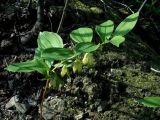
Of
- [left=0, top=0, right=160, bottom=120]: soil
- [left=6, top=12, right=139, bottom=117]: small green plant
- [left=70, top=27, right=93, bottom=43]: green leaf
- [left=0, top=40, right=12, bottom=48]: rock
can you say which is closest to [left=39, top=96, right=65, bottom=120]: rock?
[left=0, top=0, right=160, bottom=120]: soil

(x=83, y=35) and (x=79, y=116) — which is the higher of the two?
(x=83, y=35)

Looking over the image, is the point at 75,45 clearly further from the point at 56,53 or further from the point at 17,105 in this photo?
the point at 17,105

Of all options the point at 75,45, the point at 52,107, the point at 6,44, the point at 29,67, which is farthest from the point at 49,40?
the point at 6,44

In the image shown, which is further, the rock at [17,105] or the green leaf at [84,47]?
the rock at [17,105]

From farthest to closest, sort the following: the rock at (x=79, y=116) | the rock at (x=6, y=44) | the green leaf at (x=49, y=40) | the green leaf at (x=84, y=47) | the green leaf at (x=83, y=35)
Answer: the rock at (x=6, y=44) < the rock at (x=79, y=116) < the green leaf at (x=49, y=40) < the green leaf at (x=83, y=35) < the green leaf at (x=84, y=47)

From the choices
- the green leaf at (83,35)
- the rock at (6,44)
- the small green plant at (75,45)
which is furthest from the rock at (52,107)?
the green leaf at (83,35)

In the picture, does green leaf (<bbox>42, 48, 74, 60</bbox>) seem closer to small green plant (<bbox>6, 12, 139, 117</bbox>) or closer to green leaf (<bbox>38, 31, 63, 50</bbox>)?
small green plant (<bbox>6, 12, 139, 117</bbox>)

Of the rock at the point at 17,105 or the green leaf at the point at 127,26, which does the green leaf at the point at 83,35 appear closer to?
the green leaf at the point at 127,26
